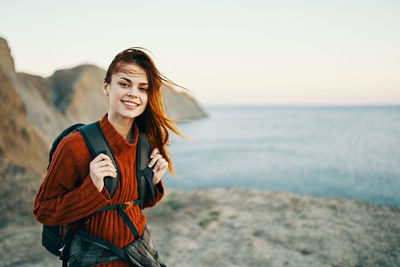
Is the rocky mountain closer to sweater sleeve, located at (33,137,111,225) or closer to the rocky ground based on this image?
the rocky ground

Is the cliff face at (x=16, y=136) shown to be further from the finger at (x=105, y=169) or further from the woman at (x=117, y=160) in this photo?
the finger at (x=105, y=169)

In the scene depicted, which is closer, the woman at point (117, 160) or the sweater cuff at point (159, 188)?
the woman at point (117, 160)

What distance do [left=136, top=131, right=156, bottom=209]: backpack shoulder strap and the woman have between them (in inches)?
1.4

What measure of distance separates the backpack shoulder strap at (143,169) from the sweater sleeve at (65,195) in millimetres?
337

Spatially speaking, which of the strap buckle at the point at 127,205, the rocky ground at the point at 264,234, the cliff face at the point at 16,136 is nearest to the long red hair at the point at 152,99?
the strap buckle at the point at 127,205

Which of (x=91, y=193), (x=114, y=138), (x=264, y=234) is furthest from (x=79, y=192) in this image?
(x=264, y=234)

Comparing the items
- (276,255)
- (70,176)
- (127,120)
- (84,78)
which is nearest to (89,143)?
(70,176)

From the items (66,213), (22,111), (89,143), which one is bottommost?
(22,111)

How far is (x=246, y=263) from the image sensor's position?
16.1ft

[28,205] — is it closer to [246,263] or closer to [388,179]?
[246,263]

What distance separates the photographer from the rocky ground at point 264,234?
194 inches

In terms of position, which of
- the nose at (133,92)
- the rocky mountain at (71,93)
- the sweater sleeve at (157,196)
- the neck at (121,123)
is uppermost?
the nose at (133,92)

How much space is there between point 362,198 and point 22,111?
12495mm

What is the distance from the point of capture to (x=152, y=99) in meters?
1.99
